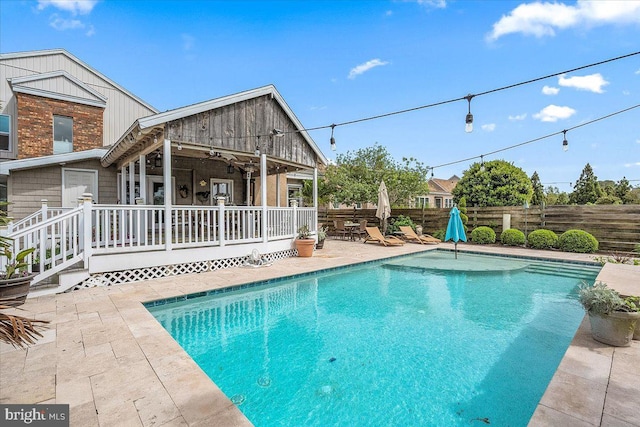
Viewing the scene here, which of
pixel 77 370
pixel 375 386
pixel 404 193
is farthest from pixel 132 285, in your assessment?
pixel 404 193

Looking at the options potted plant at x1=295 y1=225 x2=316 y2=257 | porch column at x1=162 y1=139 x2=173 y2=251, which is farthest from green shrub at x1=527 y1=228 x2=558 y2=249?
porch column at x1=162 y1=139 x2=173 y2=251

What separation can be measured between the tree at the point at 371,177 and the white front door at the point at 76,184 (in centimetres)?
1143

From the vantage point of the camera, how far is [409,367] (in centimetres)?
386

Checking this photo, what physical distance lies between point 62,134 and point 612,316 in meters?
16.6

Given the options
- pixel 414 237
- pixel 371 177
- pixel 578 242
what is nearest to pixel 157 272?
pixel 414 237

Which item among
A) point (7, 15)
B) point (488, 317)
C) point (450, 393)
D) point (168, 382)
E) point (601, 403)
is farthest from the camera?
point (7, 15)

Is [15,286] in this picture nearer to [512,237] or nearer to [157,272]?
[157,272]

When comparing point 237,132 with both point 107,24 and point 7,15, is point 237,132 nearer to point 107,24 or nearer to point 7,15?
point 107,24

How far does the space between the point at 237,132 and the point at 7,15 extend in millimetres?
10390

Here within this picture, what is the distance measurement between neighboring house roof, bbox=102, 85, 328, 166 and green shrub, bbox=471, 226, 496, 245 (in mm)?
8508

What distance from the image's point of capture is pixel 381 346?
443 cm

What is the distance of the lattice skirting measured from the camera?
6480 millimetres

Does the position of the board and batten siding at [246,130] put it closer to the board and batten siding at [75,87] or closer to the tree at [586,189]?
the board and batten siding at [75,87]
